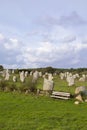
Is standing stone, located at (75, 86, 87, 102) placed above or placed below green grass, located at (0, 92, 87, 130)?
above

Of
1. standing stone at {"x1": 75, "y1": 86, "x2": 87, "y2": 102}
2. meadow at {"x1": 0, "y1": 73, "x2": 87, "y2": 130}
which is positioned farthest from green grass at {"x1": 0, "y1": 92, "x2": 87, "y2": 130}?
standing stone at {"x1": 75, "y1": 86, "x2": 87, "y2": 102}

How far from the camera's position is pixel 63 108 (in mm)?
22797

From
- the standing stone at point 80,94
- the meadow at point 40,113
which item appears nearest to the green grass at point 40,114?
the meadow at point 40,113

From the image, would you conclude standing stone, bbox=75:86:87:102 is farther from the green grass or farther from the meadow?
the green grass

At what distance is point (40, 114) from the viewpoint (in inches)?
813

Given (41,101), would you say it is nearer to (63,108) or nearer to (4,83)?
(63,108)

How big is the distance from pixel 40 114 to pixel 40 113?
0.22m

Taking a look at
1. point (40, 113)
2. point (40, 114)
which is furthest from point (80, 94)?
point (40, 114)

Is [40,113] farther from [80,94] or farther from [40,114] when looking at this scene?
[80,94]

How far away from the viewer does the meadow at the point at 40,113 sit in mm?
18562

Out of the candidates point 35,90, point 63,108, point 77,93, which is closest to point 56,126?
point 63,108

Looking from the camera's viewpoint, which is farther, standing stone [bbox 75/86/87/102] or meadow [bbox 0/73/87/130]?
standing stone [bbox 75/86/87/102]

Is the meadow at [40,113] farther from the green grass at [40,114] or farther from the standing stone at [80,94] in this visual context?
the standing stone at [80,94]

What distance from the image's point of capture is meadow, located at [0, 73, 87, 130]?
18.6 metres
